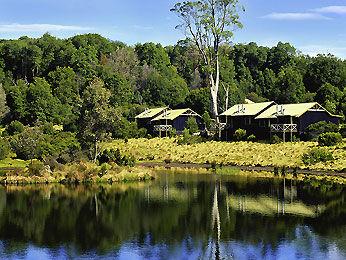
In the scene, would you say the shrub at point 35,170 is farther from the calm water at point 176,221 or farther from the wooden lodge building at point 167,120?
the wooden lodge building at point 167,120

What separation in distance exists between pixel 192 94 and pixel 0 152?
3669cm

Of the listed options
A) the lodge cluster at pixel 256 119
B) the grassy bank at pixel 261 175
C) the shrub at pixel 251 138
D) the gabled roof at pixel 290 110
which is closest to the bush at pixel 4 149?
the grassy bank at pixel 261 175

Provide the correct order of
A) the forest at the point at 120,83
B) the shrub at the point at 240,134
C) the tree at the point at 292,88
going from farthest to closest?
the tree at the point at 292,88
the shrub at the point at 240,134
the forest at the point at 120,83

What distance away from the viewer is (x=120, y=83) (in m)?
89.0

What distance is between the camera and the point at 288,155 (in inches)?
2176

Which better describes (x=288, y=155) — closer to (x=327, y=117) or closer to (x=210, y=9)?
(x=327, y=117)

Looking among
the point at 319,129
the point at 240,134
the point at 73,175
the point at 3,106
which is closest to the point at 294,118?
the point at 319,129

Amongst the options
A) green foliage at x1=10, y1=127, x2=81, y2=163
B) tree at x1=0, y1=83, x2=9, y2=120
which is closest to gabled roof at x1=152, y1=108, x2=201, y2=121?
green foliage at x1=10, y1=127, x2=81, y2=163

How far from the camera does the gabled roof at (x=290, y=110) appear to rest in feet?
209

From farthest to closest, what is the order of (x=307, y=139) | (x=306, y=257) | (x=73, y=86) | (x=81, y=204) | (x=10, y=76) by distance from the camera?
1. (x=10, y=76)
2. (x=73, y=86)
3. (x=307, y=139)
4. (x=81, y=204)
5. (x=306, y=257)

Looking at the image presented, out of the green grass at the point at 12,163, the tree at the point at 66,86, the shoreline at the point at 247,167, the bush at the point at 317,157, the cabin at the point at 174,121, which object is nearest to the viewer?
the shoreline at the point at 247,167

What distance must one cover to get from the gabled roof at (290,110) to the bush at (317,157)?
1164 cm

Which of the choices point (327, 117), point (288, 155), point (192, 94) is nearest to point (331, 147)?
point (288, 155)

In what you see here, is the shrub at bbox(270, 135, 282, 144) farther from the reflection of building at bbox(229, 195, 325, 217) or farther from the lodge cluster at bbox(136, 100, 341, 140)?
the reflection of building at bbox(229, 195, 325, 217)
